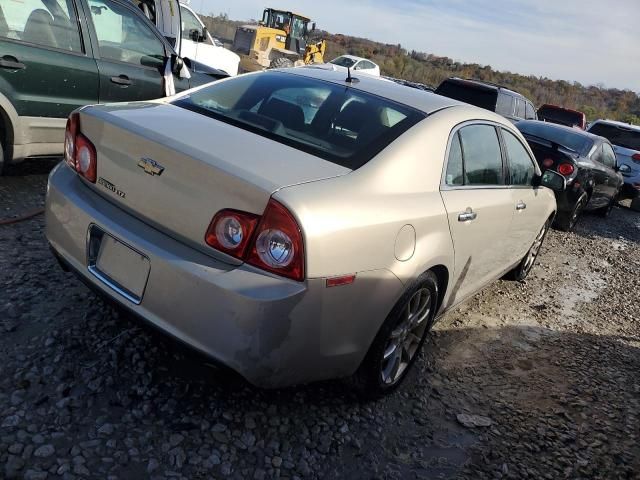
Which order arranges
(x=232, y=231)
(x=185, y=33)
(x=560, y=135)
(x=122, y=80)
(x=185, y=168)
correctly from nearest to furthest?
1. (x=232, y=231)
2. (x=185, y=168)
3. (x=122, y=80)
4. (x=560, y=135)
5. (x=185, y=33)

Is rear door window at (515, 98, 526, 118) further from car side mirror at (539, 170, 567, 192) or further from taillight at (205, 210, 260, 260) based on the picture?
taillight at (205, 210, 260, 260)

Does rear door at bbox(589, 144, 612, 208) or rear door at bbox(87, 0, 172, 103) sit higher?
rear door at bbox(87, 0, 172, 103)

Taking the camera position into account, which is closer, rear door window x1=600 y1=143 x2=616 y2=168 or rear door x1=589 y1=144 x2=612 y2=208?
rear door x1=589 y1=144 x2=612 y2=208

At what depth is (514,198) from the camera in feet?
13.3

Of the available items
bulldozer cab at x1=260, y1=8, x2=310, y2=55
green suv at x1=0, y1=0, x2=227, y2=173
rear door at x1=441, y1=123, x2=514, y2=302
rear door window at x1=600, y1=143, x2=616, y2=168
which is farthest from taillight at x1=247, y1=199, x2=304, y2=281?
bulldozer cab at x1=260, y1=8, x2=310, y2=55

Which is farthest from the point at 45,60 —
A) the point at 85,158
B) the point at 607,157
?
the point at 607,157

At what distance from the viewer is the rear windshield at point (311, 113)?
2771 millimetres

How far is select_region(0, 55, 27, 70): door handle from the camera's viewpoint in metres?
4.38

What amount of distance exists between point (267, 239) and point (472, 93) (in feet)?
36.0

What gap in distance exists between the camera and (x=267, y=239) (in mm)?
2186

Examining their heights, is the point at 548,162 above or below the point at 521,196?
below

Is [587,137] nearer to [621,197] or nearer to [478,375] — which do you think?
[621,197]

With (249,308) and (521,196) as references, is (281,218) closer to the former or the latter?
(249,308)

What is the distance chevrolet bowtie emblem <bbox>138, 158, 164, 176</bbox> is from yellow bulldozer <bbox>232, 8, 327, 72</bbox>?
20.5m
